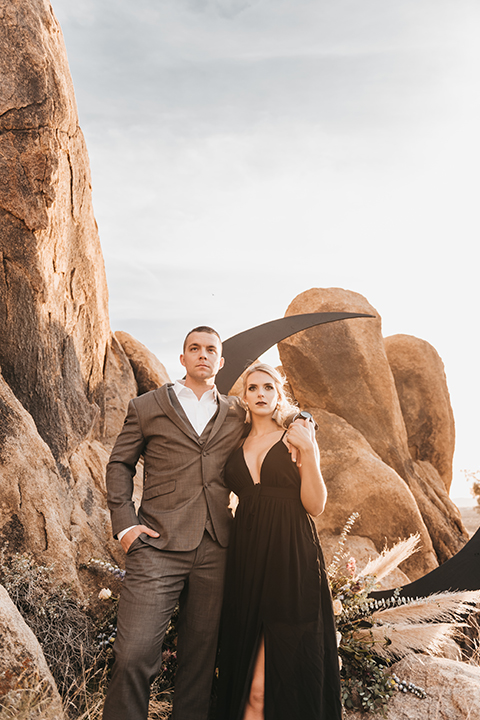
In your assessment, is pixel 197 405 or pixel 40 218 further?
pixel 40 218

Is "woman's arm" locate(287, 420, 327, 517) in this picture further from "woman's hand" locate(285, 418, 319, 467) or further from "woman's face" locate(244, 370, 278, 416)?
"woman's face" locate(244, 370, 278, 416)

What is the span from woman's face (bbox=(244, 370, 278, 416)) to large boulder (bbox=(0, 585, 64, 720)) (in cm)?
203

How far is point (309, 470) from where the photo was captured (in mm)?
3232

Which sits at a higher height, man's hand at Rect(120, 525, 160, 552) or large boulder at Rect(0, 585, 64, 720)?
man's hand at Rect(120, 525, 160, 552)

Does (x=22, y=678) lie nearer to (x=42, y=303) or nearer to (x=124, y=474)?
(x=124, y=474)

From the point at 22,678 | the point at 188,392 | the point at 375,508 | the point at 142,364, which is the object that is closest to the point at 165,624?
the point at 22,678

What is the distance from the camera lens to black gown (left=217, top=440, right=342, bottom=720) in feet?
10.1

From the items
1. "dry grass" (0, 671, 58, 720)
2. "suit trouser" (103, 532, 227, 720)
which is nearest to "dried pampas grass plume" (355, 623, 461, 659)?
"suit trouser" (103, 532, 227, 720)

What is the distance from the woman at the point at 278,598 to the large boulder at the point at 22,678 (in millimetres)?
1092

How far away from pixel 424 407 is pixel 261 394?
35.5 feet

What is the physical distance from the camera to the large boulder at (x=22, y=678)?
283cm

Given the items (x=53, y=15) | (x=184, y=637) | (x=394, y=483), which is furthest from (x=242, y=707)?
(x=394, y=483)

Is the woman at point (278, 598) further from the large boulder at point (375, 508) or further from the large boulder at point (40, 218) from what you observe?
the large boulder at point (375, 508)

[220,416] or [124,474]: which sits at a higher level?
[220,416]
